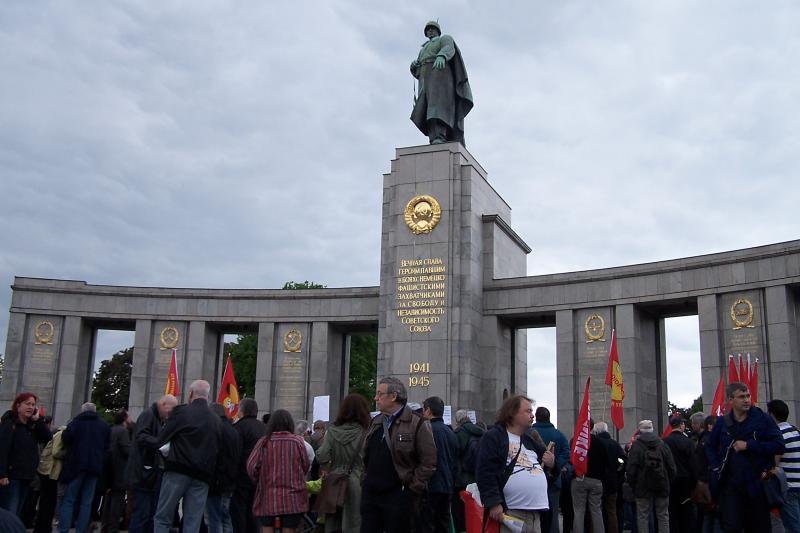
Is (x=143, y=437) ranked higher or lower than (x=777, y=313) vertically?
lower

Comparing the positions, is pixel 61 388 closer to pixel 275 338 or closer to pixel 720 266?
pixel 275 338

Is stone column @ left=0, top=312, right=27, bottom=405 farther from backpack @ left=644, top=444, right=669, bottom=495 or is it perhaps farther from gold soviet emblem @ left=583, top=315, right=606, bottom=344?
backpack @ left=644, top=444, right=669, bottom=495

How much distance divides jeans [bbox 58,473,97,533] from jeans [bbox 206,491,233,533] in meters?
2.40

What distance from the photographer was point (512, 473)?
730cm

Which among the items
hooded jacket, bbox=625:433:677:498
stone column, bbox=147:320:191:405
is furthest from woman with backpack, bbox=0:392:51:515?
stone column, bbox=147:320:191:405

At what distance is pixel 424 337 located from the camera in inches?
985

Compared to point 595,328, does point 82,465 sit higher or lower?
lower

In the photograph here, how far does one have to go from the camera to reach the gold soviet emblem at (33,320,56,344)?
29219mm

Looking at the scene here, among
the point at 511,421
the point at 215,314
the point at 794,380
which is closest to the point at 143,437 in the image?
the point at 511,421

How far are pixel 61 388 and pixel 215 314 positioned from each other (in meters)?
5.61

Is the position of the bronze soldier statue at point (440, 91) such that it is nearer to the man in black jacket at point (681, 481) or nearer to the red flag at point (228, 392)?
the red flag at point (228, 392)

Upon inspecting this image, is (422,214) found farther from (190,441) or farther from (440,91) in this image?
(190,441)

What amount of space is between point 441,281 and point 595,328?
188 inches

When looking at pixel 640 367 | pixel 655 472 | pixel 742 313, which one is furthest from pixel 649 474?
pixel 640 367
